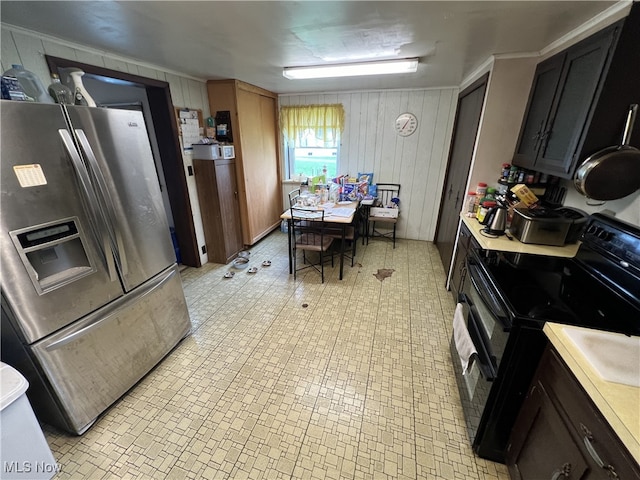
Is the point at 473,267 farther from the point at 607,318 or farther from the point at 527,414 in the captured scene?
the point at 527,414

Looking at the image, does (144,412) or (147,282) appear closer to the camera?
(144,412)

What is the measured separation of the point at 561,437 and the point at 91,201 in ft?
7.75

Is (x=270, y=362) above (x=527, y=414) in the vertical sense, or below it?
below

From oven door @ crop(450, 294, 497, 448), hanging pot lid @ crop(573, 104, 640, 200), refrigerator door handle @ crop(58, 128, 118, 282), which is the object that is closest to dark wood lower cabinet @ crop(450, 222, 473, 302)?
oven door @ crop(450, 294, 497, 448)

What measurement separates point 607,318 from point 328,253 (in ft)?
9.68

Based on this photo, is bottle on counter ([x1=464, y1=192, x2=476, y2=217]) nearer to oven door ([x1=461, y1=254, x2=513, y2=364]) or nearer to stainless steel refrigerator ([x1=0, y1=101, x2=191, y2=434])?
oven door ([x1=461, y1=254, x2=513, y2=364])

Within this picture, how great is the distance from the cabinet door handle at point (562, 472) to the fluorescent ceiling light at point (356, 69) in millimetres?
2734

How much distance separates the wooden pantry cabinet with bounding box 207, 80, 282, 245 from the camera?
322 centimetres

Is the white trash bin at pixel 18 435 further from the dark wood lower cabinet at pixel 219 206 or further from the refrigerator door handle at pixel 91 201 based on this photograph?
the dark wood lower cabinet at pixel 219 206

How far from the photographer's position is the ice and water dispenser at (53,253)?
3.96 feet

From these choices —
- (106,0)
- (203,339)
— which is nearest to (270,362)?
(203,339)

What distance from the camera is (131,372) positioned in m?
1.72

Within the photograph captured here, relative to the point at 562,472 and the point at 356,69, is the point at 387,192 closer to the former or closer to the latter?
the point at 356,69

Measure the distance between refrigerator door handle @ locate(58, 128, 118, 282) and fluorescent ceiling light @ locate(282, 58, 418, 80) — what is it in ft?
6.60
